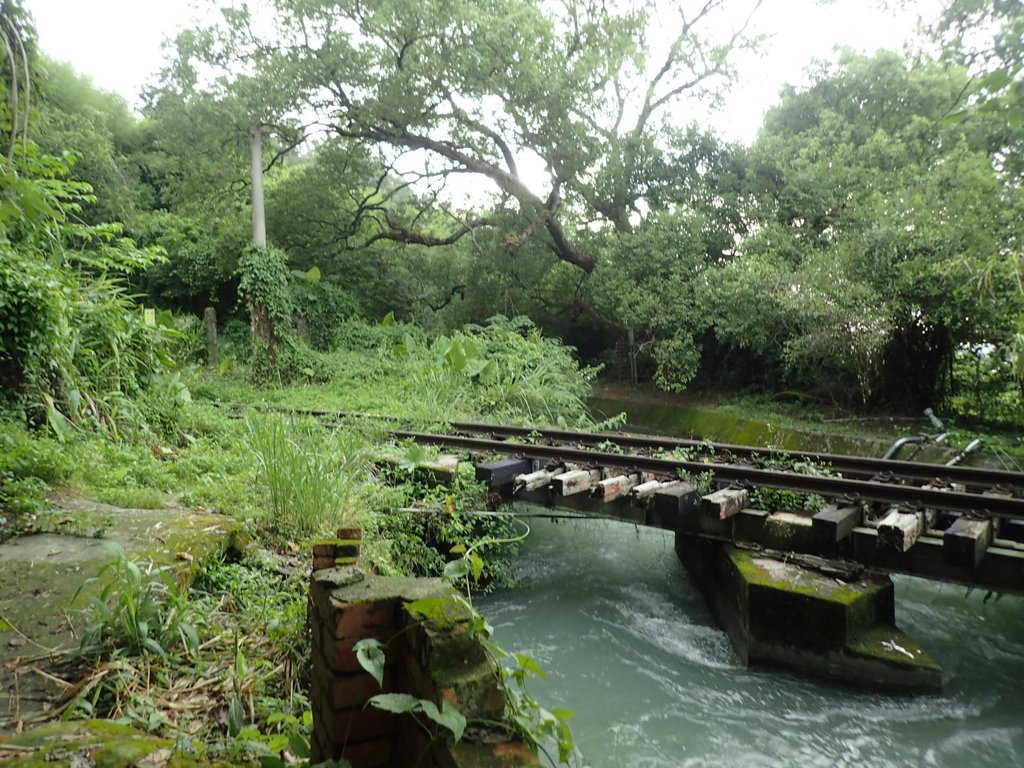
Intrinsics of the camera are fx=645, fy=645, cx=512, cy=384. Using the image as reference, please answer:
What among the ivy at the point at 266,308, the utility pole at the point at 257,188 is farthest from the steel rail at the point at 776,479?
the utility pole at the point at 257,188

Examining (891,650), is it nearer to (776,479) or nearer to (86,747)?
(776,479)

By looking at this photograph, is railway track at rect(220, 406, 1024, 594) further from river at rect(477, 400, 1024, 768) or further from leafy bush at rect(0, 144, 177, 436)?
leafy bush at rect(0, 144, 177, 436)

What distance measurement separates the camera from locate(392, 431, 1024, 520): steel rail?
3.89m

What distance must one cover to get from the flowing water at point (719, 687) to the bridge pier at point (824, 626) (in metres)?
0.10

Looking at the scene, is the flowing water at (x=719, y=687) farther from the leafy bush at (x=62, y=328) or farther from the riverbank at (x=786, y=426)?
the leafy bush at (x=62, y=328)

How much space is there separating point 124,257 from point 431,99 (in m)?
8.48

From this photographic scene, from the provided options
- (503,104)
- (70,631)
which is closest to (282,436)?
(70,631)

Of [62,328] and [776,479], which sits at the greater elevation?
[62,328]

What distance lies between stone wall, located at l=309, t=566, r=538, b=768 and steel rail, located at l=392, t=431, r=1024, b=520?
10.9 ft

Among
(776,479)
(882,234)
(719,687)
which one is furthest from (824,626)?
(882,234)

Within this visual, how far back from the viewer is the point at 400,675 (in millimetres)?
1777

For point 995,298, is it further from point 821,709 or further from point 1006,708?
point 821,709

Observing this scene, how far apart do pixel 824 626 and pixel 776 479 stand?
3.90 feet

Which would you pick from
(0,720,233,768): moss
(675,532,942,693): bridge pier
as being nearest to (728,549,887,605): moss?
(675,532,942,693): bridge pier
